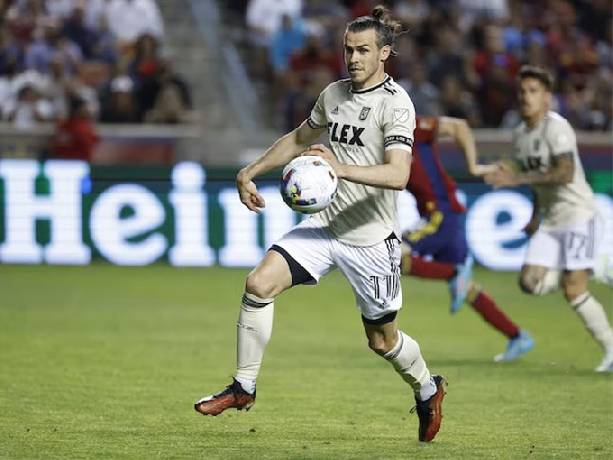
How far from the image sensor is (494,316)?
1146 cm

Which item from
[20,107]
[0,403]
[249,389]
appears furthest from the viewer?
[20,107]

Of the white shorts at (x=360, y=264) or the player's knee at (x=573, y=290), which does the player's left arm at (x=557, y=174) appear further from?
the white shorts at (x=360, y=264)

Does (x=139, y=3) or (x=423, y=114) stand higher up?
(x=139, y=3)

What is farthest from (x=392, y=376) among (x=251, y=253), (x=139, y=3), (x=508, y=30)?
(x=508, y=30)

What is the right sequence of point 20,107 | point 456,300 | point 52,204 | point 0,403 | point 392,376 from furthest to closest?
1. point 20,107
2. point 52,204
3. point 456,300
4. point 392,376
5. point 0,403

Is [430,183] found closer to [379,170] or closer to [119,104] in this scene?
[379,170]

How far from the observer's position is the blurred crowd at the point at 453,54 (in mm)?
19984

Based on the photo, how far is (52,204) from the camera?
680 inches

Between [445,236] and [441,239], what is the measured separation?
1.6 inches

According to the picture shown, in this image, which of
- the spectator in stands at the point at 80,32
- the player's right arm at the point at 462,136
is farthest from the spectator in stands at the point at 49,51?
the player's right arm at the point at 462,136

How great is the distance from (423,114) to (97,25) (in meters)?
4.86

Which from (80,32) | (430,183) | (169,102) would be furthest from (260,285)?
(80,32)

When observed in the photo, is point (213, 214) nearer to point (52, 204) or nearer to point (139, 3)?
point (52, 204)

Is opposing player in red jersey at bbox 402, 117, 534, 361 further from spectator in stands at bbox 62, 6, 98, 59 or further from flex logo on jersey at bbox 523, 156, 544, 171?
spectator in stands at bbox 62, 6, 98, 59
